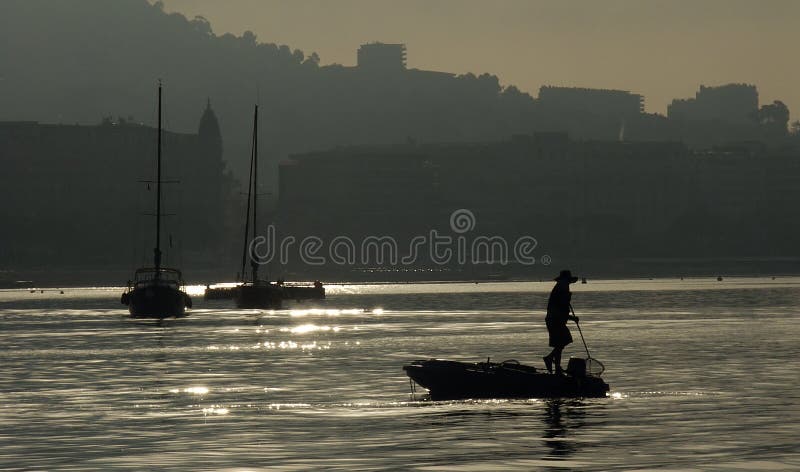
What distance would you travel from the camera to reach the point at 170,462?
124 ft

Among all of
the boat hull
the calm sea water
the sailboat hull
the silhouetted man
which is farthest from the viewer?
the boat hull

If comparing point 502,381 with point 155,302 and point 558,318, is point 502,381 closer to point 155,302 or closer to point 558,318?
point 558,318

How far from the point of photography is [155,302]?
119500 millimetres

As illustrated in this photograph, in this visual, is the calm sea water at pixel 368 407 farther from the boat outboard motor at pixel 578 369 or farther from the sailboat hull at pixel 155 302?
the sailboat hull at pixel 155 302

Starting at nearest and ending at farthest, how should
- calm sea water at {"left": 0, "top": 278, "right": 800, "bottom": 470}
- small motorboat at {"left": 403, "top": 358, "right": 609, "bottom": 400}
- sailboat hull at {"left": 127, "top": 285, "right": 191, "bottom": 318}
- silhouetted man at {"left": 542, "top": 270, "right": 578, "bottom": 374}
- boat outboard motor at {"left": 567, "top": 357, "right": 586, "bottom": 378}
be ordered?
calm sea water at {"left": 0, "top": 278, "right": 800, "bottom": 470} < small motorboat at {"left": 403, "top": 358, "right": 609, "bottom": 400} < boat outboard motor at {"left": 567, "top": 357, "right": 586, "bottom": 378} < silhouetted man at {"left": 542, "top": 270, "right": 578, "bottom": 374} < sailboat hull at {"left": 127, "top": 285, "right": 191, "bottom": 318}

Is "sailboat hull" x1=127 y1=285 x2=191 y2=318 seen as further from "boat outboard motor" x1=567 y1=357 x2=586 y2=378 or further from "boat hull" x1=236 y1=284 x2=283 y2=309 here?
Result: "boat outboard motor" x1=567 y1=357 x2=586 y2=378

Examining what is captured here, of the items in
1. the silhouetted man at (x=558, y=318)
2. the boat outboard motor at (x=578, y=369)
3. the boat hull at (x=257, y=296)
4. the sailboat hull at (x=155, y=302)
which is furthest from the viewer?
the boat hull at (x=257, y=296)

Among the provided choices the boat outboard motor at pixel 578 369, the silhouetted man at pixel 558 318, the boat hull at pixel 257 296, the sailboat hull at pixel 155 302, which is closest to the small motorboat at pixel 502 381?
the boat outboard motor at pixel 578 369

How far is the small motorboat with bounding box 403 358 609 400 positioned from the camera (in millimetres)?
50406

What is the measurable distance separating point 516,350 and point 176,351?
1447cm

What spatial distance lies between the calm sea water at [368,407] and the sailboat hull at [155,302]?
18.8 meters

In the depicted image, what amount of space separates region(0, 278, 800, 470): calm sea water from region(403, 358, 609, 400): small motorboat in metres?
0.72

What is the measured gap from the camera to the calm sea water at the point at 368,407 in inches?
1523

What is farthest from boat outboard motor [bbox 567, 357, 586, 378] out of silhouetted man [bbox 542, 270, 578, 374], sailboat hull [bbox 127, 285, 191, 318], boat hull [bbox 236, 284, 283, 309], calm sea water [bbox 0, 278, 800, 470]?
boat hull [bbox 236, 284, 283, 309]
